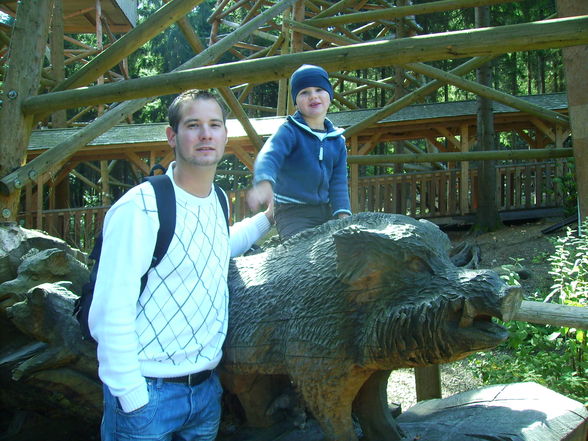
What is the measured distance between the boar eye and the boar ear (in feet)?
0.29

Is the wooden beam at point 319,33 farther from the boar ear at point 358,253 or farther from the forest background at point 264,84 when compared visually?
the forest background at point 264,84

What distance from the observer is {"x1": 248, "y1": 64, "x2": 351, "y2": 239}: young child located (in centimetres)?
239

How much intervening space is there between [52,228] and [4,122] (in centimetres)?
597

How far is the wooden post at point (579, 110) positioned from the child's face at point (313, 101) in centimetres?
363

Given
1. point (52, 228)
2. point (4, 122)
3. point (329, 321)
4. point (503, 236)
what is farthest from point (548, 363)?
point (52, 228)

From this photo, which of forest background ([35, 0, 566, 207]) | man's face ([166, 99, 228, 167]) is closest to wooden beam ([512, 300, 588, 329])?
man's face ([166, 99, 228, 167])

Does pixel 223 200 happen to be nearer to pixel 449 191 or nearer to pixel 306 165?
pixel 306 165

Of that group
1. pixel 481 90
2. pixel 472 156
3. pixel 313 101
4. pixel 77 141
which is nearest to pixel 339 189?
pixel 313 101

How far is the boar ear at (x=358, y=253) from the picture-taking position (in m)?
1.44

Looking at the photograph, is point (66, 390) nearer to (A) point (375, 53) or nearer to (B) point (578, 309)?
(A) point (375, 53)

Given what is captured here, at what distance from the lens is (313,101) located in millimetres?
2449

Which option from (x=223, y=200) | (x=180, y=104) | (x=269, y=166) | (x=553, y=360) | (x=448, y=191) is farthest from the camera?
(x=448, y=191)

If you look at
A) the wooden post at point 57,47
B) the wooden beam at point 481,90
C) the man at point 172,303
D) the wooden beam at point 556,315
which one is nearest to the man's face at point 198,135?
the man at point 172,303

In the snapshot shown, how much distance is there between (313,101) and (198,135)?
40.7 inches
